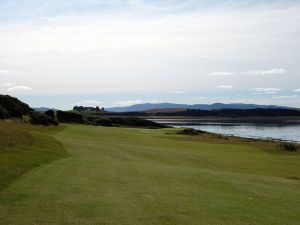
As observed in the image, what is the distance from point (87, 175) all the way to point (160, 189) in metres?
3.79

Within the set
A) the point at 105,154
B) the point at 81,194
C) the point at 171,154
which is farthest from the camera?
the point at 171,154

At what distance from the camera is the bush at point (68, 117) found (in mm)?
93519

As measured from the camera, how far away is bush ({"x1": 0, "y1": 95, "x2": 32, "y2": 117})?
5931 centimetres

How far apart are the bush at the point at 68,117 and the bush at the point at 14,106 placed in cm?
2722

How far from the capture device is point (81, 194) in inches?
579

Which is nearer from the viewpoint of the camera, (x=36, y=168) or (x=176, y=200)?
(x=176, y=200)

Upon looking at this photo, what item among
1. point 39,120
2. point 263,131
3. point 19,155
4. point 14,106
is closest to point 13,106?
point 14,106

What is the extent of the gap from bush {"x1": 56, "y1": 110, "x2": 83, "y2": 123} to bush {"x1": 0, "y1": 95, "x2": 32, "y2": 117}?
27.2 m

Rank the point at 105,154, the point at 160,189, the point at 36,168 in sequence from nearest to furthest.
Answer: the point at 160,189 → the point at 36,168 → the point at 105,154

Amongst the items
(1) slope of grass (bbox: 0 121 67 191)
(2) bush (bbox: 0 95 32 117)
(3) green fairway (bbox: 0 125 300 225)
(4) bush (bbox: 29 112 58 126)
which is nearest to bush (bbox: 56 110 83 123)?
(2) bush (bbox: 0 95 32 117)

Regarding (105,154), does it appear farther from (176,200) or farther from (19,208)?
(19,208)

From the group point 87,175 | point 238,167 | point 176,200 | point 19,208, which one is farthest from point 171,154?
point 19,208

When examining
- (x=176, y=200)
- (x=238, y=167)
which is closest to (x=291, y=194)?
(x=176, y=200)

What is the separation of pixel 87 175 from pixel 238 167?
49.6 ft
